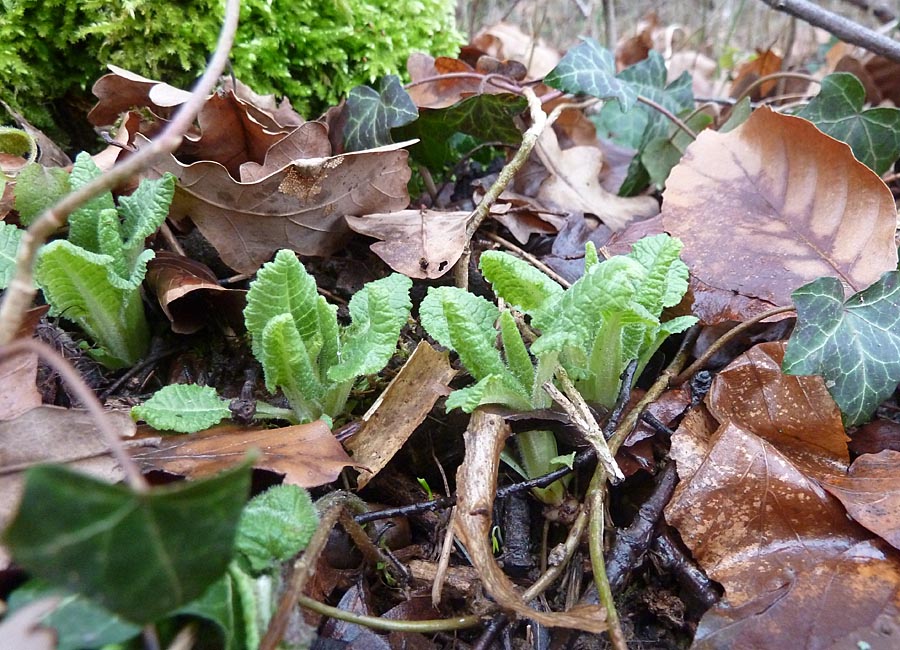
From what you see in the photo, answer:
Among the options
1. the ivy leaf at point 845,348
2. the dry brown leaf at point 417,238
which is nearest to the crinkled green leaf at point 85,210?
the dry brown leaf at point 417,238

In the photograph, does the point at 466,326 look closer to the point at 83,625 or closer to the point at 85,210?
the point at 83,625

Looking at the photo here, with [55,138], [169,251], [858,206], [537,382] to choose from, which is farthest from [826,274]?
[55,138]

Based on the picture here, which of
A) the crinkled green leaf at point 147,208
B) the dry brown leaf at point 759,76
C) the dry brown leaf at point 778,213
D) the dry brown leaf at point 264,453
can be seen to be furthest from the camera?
the dry brown leaf at point 759,76

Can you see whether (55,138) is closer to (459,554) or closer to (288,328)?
(288,328)

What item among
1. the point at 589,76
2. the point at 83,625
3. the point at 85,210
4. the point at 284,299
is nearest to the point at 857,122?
the point at 589,76

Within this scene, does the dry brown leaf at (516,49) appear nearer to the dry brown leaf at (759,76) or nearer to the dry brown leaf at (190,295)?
the dry brown leaf at (759,76)
